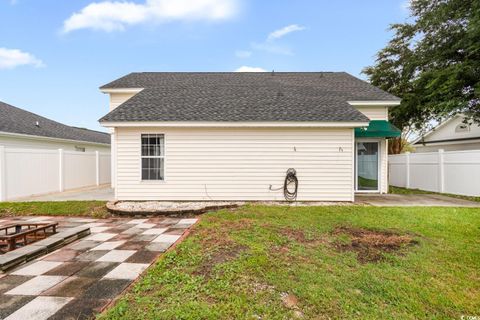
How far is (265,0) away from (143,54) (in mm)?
9274

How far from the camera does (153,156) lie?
368 inches

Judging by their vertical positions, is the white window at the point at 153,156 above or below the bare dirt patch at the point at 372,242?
above

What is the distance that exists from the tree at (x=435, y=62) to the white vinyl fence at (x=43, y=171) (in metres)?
17.4

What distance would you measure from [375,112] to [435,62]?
527cm

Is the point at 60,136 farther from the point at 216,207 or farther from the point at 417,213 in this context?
the point at 417,213

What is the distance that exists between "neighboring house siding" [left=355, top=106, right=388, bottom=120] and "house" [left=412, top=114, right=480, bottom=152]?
7.13 meters

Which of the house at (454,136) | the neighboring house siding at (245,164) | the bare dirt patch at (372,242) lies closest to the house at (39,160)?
the neighboring house siding at (245,164)

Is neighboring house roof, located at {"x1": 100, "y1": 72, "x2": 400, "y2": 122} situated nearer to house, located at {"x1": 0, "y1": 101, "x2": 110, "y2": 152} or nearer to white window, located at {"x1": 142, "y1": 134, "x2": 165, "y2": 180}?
white window, located at {"x1": 142, "y1": 134, "x2": 165, "y2": 180}

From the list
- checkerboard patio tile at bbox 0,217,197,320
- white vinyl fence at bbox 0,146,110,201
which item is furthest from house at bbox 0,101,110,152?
checkerboard patio tile at bbox 0,217,197,320

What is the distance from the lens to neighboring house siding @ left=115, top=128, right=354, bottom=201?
927 centimetres

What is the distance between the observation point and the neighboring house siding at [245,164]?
30.4 feet

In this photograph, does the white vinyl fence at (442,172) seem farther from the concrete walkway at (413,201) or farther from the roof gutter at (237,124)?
the roof gutter at (237,124)

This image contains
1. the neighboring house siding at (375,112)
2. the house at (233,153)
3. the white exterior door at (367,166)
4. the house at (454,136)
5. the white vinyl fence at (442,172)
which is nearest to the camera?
the house at (233,153)

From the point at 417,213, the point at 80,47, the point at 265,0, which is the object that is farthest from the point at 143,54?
the point at 417,213
